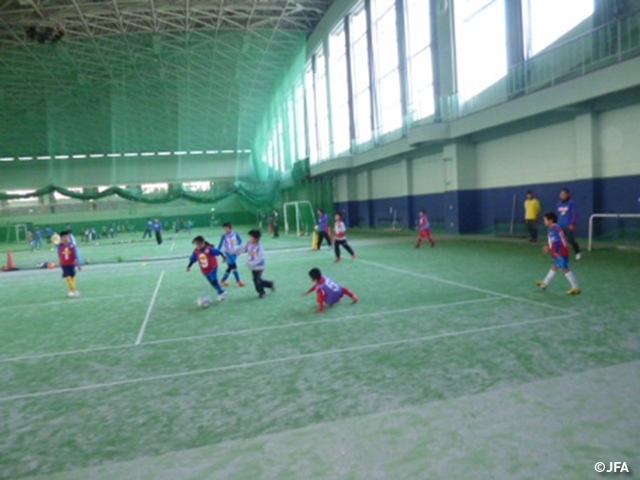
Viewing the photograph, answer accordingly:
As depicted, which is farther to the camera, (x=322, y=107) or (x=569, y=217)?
(x=322, y=107)


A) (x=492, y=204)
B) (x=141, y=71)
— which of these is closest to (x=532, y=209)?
(x=492, y=204)

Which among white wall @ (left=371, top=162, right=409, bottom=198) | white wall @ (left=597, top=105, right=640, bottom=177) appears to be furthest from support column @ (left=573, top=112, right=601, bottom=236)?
white wall @ (left=371, top=162, right=409, bottom=198)

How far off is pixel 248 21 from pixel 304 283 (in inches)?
1128

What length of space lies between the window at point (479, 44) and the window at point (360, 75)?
395 inches

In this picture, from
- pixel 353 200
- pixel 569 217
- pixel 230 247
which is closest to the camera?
pixel 230 247

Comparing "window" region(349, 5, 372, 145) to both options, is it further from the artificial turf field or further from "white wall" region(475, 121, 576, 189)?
the artificial turf field

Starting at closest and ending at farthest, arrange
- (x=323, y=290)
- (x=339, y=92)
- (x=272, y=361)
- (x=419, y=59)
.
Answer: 1. (x=272, y=361)
2. (x=323, y=290)
3. (x=419, y=59)
4. (x=339, y=92)

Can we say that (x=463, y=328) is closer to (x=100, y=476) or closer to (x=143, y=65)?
(x=100, y=476)

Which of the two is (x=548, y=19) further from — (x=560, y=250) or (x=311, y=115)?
(x=311, y=115)

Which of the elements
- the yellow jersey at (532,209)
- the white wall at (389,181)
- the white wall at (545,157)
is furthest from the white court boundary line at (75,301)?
the white wall at (389,181)

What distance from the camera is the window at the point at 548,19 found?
17.4m

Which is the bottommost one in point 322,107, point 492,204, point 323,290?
point 323,290

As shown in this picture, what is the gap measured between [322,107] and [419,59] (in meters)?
16.6

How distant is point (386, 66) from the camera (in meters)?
31.3
